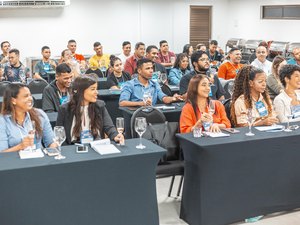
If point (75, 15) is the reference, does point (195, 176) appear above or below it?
below

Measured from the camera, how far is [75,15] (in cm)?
1256

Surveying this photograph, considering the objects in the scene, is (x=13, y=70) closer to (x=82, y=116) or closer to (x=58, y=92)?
(x=58, y=92)

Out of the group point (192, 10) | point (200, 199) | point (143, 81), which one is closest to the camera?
point (200, 199)

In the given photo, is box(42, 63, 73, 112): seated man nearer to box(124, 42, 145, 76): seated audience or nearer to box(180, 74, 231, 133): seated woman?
box(180, 74, 231, 133): seated woman

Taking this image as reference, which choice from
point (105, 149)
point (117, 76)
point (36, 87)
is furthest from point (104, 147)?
point (117, 76)

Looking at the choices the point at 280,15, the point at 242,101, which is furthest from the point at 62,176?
the point at 280,15

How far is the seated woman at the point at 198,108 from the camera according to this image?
13.7ft

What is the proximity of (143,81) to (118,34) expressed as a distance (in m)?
7.64

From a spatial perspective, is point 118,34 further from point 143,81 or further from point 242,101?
point 242,101

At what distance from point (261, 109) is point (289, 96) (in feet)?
1.29

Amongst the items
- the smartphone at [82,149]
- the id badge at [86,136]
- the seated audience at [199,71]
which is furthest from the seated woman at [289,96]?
the smartphone at [82,149]

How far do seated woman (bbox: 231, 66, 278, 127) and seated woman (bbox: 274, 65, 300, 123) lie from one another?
105 mm

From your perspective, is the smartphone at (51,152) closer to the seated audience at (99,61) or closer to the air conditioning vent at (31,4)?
the seated audience at (99,61)

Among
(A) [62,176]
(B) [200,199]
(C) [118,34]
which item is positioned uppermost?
(C) [118,34]
